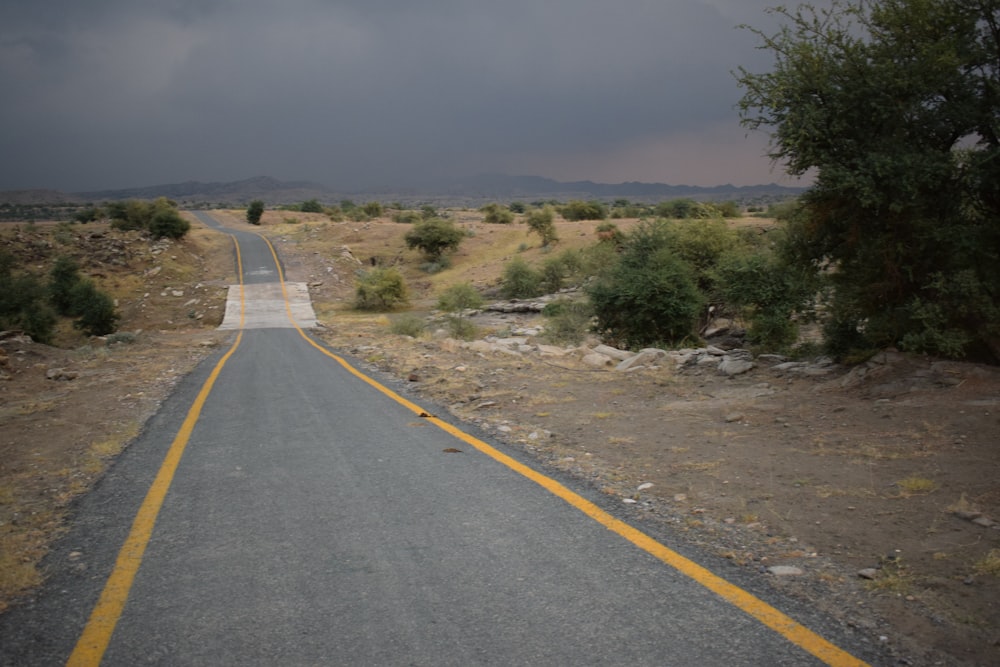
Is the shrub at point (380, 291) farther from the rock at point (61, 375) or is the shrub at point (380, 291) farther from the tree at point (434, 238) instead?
the rock at point (61, 375)

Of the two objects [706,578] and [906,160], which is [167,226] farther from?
[706,578]

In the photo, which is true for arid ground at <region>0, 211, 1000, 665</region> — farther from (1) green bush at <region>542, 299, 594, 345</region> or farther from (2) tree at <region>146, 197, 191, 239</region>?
(2) tree at <region>146, 197, 191, 239</region>

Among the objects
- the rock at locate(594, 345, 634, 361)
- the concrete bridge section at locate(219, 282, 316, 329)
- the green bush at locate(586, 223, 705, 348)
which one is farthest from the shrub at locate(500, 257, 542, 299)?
the rock at locate(594, 345, 634, 361)

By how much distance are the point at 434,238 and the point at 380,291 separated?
→ 46.9 ft

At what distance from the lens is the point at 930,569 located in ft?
12.5

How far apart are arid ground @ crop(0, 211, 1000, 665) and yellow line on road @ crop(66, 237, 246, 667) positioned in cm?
52

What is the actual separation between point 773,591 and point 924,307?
23.1 feet

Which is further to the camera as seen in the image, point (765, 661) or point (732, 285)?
point (732, 285)

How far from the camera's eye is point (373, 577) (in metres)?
3.83

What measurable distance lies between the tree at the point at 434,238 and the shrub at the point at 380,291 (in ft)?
41.2

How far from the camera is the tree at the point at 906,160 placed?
853 cm

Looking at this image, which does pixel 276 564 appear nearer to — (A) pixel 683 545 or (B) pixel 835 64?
(A) pixel 683 545

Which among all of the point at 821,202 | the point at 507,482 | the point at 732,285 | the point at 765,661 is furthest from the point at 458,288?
the point at 765,661

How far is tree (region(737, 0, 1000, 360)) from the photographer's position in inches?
336
